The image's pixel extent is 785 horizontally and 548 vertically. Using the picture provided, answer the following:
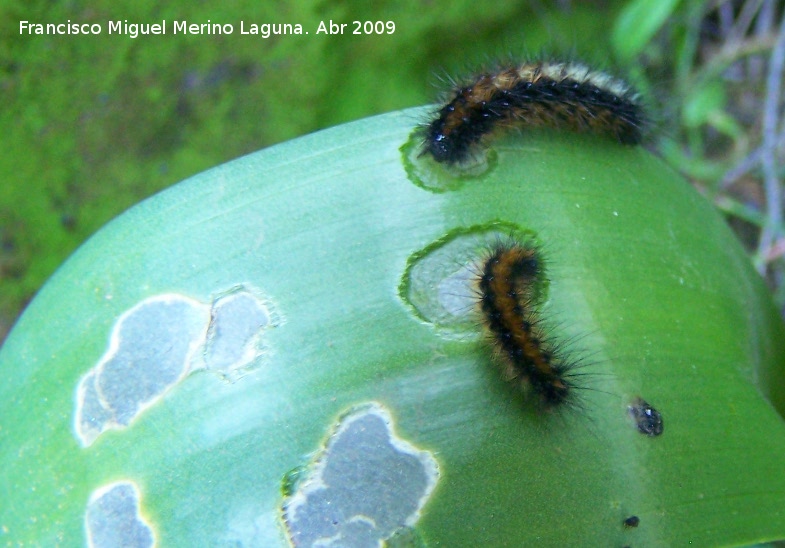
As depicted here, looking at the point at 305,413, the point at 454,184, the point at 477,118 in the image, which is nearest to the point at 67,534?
the point at 305,413

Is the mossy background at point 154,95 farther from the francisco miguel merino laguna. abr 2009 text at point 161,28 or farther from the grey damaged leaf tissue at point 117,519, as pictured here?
the grey damaged leaf tissue at point 117,519

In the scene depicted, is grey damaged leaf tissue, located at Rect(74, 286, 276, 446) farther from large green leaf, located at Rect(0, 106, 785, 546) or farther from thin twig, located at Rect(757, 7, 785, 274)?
thin twig, located at Rect(757, 7, 785, 274)

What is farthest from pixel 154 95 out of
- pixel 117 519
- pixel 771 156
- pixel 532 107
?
pixel 771 156

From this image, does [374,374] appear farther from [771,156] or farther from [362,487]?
[771,156]

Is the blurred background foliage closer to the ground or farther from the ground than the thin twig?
farther from the ground

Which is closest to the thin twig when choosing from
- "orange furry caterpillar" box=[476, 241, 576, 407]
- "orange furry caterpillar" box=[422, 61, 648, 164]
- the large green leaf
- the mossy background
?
the mossy background

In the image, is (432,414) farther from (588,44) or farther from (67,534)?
(588,44)
